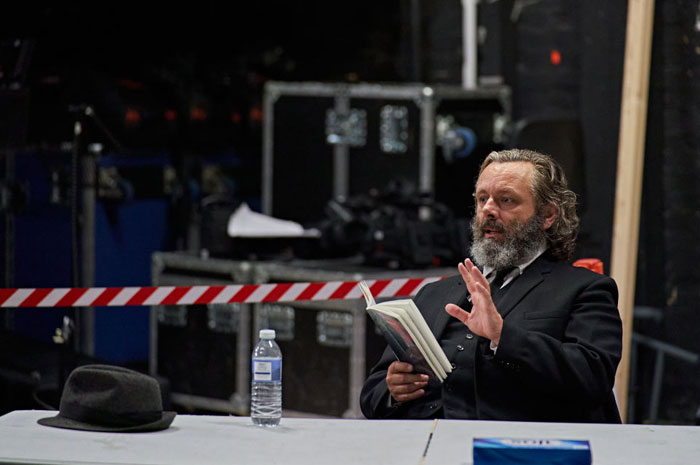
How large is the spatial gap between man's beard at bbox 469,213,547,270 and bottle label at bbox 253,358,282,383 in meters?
0.74

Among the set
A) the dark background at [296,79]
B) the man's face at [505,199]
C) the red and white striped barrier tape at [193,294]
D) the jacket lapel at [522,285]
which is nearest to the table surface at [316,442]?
the jacket lapel at [522,285]

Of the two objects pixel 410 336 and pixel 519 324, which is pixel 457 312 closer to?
pixel 410 336

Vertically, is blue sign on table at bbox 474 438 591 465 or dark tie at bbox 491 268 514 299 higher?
dark tie at bbox 491 268 514 299

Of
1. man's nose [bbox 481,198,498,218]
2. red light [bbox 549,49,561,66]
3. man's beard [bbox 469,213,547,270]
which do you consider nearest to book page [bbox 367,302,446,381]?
man's beard [bbox 469,213,547,270]

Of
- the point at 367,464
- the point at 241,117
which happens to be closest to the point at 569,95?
the point at 241,117

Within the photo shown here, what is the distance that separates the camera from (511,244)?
11.4 feet

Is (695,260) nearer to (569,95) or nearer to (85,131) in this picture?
(569,95)

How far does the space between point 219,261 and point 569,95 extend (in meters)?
2.23

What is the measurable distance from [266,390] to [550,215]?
1.05 m

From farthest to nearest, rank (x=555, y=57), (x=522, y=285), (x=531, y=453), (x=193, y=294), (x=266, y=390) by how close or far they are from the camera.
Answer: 1. (x=555, y=57)
2. (x=193, y=294)
3. (x=522, y=285)
4. (x=266, y=390)
5. (x=531, y=453)

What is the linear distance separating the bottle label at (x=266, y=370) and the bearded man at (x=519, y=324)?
35 centimetres

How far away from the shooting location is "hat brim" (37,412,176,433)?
9.57ft

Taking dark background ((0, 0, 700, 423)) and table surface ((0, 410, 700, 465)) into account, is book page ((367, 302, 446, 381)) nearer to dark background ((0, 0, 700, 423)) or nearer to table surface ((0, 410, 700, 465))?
table surface ((0, 410, 700, 465))

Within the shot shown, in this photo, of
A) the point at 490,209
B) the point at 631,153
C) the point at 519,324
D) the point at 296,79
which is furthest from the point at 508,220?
the point at 296,79
